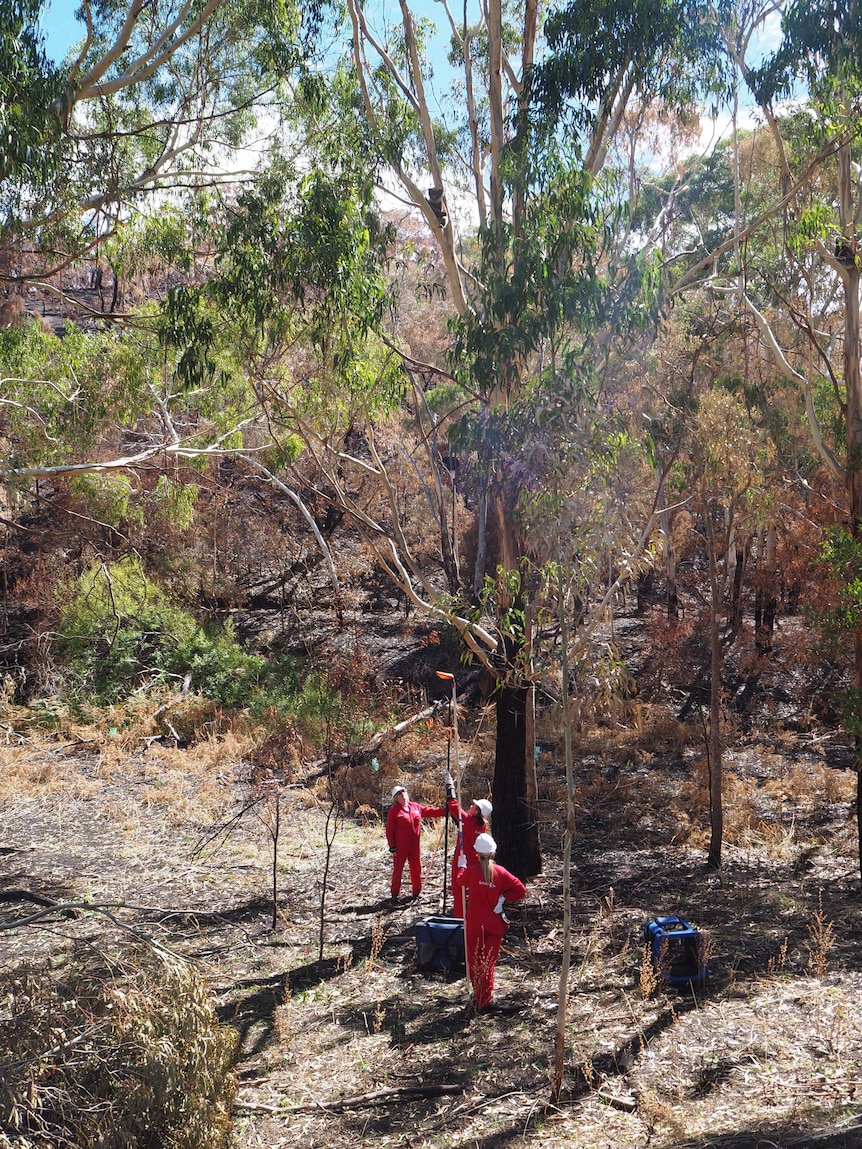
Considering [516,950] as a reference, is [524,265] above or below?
above

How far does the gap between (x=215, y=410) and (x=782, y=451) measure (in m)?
9.38

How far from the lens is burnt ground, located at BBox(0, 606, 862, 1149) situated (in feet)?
20.3

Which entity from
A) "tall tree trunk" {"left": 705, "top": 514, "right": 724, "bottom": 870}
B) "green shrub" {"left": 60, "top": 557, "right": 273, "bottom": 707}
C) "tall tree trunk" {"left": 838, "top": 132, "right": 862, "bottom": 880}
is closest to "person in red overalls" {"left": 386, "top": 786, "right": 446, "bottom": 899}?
"tall tree trunk" {"left": 705, "top": 514, "right": 724, "bottom": 870}

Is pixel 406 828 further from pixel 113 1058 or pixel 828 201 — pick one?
pixel 828 201

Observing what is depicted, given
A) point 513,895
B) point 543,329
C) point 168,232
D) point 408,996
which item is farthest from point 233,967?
point 168,232

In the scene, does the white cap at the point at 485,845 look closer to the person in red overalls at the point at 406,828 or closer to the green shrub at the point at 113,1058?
the green shrub at the point at 113,1058

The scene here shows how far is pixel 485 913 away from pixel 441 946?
1.15 metres

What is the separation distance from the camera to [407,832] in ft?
32.2

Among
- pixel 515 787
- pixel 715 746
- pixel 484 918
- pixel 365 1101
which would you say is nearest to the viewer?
pixel 365 1101

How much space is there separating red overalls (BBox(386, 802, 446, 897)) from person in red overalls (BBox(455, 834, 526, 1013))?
6.99ft

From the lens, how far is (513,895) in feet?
24.4

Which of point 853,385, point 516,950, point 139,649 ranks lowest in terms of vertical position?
point 516,950

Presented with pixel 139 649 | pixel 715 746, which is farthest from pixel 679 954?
pixel 139 649

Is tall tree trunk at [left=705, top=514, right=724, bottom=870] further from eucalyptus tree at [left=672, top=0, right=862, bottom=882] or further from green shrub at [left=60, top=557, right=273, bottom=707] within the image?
green shrub at [left=60, top=557, right=273, bottom=707]
